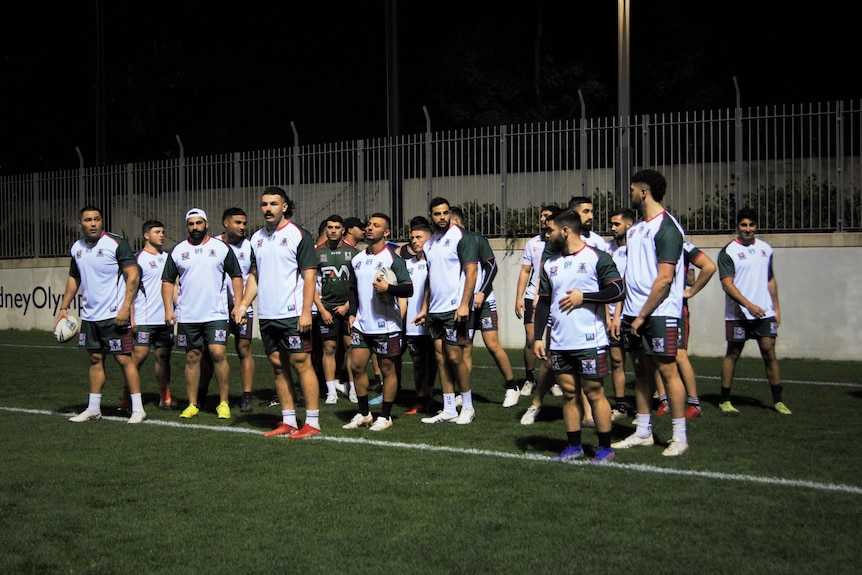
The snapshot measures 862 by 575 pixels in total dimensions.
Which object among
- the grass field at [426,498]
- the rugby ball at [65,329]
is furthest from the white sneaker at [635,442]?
the rugby ball at [65,329]

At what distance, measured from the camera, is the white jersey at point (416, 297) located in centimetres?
1074

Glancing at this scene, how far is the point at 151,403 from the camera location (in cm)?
1218

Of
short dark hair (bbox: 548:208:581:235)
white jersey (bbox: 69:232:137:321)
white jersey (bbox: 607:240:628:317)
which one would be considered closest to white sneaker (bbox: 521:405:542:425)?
white jersey (bbox: 607:240:628:317)

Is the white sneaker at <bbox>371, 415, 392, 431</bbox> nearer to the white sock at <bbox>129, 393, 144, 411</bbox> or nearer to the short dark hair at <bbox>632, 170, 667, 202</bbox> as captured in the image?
the white sock at <bbox>129, 393, 144, 411</bbox>

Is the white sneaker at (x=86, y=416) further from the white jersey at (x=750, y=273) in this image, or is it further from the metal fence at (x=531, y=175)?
the metal fence at (x=531, y=175)

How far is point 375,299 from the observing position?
32.5 feet

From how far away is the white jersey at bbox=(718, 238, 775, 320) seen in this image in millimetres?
10789

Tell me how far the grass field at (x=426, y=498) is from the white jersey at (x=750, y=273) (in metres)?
1.11

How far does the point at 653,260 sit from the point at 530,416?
2391 millimetres

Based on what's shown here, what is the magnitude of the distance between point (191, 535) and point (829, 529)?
3717mm

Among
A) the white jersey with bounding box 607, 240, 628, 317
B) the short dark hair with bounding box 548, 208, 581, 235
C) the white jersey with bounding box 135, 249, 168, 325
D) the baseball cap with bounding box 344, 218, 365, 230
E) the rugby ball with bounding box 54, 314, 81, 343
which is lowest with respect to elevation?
the rugby ball with bounding box 54, 314, 81, 343

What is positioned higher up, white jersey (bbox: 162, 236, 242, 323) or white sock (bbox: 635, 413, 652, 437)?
white jersey (bbox: 162, 236, 242, 323)

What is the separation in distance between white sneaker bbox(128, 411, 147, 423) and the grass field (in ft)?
0.47

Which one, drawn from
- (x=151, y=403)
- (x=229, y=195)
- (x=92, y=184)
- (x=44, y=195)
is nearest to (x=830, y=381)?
(x=151, y=403)
